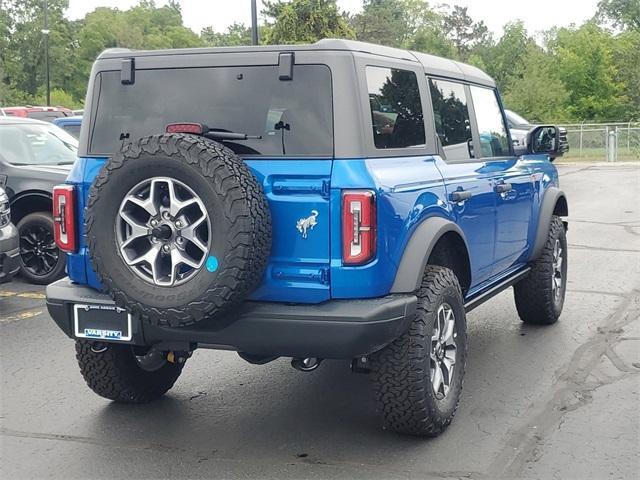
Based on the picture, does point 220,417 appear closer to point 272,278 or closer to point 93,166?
point 272,278

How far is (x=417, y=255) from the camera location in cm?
419

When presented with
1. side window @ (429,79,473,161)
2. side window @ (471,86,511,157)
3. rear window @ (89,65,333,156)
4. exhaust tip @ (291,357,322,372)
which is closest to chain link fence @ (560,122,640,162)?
side window @ (471,86,511,157)

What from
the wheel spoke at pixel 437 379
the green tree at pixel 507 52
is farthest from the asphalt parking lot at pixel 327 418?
the green tree at pixel 507 52

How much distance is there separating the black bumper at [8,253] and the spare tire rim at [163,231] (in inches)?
158

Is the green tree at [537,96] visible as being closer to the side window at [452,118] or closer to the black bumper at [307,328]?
the side window at [452,118]

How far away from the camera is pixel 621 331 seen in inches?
265

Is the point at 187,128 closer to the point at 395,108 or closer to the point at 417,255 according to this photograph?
the point at 395,108

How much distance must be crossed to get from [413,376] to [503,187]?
1949mm

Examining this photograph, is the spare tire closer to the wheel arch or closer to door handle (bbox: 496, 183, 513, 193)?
door handle (bbox: 496, 183, 513, 193)

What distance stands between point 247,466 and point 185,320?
84 cm

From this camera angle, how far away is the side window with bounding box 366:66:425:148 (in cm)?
428

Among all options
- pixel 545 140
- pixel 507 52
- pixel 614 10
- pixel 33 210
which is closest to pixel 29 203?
pixel 33 210

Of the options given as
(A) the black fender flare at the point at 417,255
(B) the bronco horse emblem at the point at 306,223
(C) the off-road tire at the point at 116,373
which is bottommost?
(C) the off-road tire at the point at 116,373

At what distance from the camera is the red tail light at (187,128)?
13.4 feet
